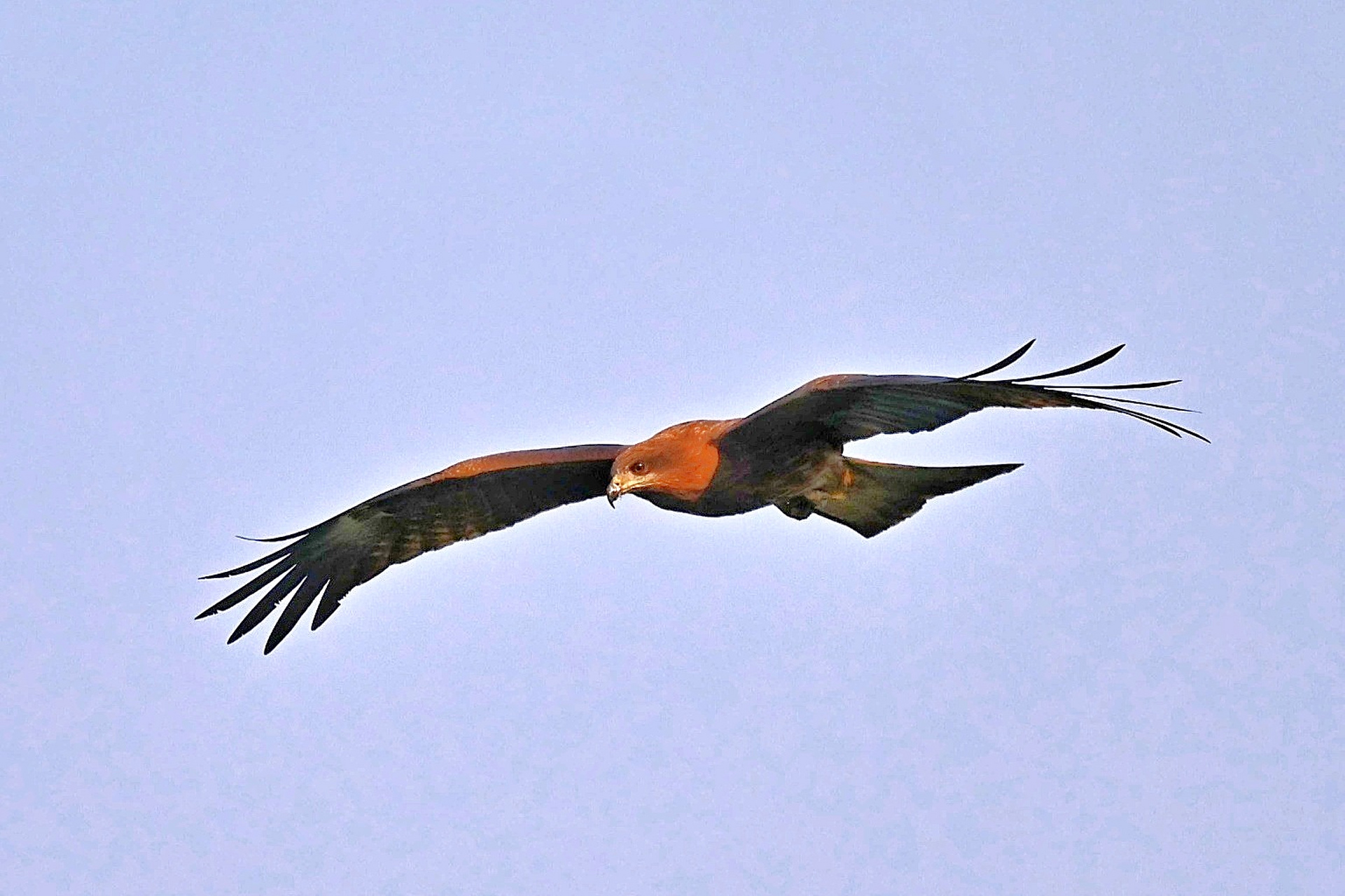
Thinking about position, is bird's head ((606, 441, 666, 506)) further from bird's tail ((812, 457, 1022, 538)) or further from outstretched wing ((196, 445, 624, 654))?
bird's tail ((812, 457, 1022, 538))

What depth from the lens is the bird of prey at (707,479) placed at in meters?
10.2

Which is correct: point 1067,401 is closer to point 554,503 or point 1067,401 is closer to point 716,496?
point 716,496

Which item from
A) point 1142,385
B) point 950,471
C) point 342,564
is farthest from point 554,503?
point 1142,385

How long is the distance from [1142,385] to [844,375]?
1.59 meters

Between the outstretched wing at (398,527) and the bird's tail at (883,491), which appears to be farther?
the outstretched wing at (398,527)

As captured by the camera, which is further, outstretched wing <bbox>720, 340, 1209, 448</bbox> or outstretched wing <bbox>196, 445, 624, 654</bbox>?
outstretched wing <bbox>196, 445, 624, 654</bbox>

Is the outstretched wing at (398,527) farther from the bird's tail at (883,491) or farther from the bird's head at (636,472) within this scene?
the bird's tail at (883,491)

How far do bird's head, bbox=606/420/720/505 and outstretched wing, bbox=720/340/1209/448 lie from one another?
0.15 meters

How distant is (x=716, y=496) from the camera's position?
11.0 m

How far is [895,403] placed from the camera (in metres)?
10.5

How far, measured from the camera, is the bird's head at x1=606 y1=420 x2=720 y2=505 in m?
10.9

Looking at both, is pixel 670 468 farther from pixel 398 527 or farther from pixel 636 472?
pixel 398 527

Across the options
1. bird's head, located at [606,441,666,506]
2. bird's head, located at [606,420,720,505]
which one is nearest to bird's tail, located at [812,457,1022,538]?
bird's head, located at [606,420,720,505]

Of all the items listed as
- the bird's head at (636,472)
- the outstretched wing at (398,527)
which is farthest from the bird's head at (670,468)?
the outstretched wing at (398,527)
